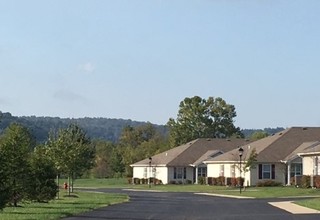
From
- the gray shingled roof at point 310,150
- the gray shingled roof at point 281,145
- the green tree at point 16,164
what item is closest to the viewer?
the green tree at point 16,164

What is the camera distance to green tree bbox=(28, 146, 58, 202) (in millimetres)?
39812

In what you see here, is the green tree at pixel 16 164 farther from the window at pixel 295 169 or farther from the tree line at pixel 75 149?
the window at pixel 295 169

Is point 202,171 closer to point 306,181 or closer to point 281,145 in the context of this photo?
point 281,145

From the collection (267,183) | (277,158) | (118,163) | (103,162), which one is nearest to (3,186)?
(267,183)

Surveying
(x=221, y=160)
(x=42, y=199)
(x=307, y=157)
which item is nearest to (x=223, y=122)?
(x=221, y=160)

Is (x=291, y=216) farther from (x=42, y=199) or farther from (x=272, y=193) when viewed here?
(x=272, y=193)

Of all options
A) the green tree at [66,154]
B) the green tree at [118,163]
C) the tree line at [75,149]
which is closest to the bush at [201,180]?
the tree line at [75,149]

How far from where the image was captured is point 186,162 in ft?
306

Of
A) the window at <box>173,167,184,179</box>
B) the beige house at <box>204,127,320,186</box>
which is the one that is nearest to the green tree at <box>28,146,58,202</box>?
the beige house at <box>204,127,320,186</box>

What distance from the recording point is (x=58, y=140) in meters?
55.8

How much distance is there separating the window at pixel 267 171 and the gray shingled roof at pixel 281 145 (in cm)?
71

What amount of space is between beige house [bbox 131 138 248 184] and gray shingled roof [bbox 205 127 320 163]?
9.37 metres

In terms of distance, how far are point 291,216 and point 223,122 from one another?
97909 mm

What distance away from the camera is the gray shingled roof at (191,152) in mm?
93188
